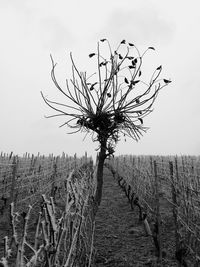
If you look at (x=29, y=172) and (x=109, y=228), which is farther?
(x=29, y=172)

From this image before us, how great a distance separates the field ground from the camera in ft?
13.0

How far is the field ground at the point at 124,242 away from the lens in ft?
13.0

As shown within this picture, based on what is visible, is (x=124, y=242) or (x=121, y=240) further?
(x=121, y=240)

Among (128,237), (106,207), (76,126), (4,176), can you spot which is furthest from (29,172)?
(128,237)

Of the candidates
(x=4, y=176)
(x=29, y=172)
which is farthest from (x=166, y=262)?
(x=29, y=172)

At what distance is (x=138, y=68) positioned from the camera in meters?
5.88

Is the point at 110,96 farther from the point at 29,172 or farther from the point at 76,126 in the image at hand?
the point at 29,172

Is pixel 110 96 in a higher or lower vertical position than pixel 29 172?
higher

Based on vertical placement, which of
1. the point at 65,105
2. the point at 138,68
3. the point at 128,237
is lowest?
the point at 128,237

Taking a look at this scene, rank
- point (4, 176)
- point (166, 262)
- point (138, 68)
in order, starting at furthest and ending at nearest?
1. point (4, 176)
2. point (138, 68)
3. point (166, 262)

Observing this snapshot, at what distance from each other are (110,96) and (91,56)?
3.09 feet

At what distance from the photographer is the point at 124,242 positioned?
16.2 ft

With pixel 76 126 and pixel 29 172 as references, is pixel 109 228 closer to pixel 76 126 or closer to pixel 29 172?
pixel 76 126

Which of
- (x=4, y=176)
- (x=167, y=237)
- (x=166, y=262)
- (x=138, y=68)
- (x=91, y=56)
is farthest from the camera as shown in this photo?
(x=4, y=176)
